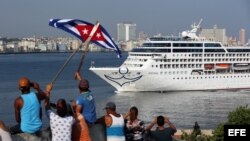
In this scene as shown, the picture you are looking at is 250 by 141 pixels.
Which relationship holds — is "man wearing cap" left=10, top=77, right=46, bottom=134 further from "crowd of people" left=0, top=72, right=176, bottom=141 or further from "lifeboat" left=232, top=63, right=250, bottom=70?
"lifeboat" left=232, top=63, right=250, bottom=70

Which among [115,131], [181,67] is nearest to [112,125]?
[115,131]

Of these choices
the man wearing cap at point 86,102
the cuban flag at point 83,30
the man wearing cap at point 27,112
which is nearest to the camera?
the man wearing cap at point 27,112

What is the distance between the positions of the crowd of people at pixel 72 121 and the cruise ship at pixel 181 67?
140 feet

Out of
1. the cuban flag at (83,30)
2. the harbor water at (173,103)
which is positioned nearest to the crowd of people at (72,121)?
the cuban flag at (83,30)

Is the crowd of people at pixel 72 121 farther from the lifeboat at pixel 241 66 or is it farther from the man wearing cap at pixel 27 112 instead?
the lifeboat at pixel 241 66

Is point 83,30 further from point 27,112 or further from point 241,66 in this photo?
point 241,66

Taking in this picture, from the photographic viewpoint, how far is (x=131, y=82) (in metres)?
50.5

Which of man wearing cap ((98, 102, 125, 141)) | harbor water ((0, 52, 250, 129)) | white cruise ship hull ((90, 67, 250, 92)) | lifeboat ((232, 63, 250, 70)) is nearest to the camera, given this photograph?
man wearing cap ((98, 102, 125, 141))

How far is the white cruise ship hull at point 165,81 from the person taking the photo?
5056cm

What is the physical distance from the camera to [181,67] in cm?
5353

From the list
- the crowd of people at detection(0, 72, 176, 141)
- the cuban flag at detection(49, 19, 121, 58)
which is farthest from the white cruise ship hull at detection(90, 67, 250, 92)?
the crowd of people at detection(0, 72, 176, 141)

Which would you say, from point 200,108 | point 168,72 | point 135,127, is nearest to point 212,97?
point 168,72

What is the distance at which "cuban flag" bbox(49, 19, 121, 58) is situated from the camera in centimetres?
1050

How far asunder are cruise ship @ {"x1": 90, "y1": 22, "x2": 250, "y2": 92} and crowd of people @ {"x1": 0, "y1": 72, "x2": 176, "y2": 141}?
42694 mm
